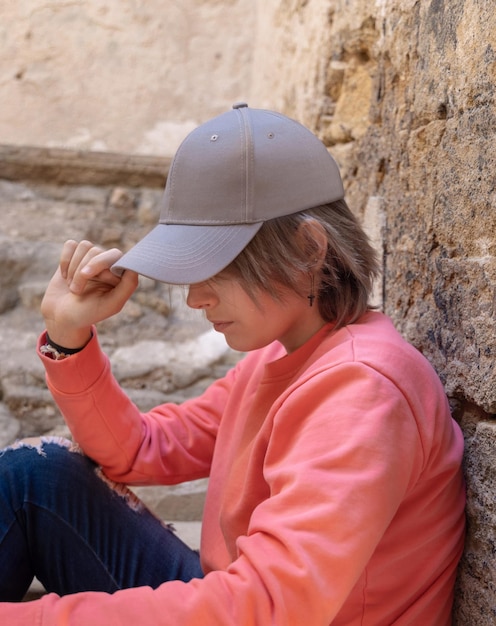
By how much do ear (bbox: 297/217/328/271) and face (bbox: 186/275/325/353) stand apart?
0.05 m

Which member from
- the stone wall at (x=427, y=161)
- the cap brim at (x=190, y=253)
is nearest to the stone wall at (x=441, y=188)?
the stone wall at (x=427, y=161)

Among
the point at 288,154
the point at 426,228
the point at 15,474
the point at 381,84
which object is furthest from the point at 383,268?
the point at 15,474

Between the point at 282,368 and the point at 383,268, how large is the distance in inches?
17.2

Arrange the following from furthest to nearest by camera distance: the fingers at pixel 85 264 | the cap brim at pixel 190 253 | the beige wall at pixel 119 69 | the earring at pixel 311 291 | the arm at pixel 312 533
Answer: the beige wall at pixel 119 69 → the fingers at pixel 85 264 → the earring at pixel 311 291 → the cap brim at pixel 190 253 → the arm at pixel 312 533

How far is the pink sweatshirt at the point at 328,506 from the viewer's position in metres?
0.71

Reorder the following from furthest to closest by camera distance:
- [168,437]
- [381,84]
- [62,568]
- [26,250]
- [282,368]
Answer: [26,250] < [381,84] < [168,437] < [62,568] < [282,368]

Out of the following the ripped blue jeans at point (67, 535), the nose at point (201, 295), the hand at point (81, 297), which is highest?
the nose at point (201, 295)

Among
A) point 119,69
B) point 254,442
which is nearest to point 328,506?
point 254,442

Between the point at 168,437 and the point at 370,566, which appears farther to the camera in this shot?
the point at 168,437

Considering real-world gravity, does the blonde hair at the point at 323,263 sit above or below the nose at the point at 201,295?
above

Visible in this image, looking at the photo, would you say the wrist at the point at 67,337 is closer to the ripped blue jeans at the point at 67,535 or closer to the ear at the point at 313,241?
the ripped blue jeans at the point at 67,535

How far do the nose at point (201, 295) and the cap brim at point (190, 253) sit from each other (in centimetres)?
6

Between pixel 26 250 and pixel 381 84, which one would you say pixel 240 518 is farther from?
pixel 26 250

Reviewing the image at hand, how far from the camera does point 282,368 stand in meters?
1.04
